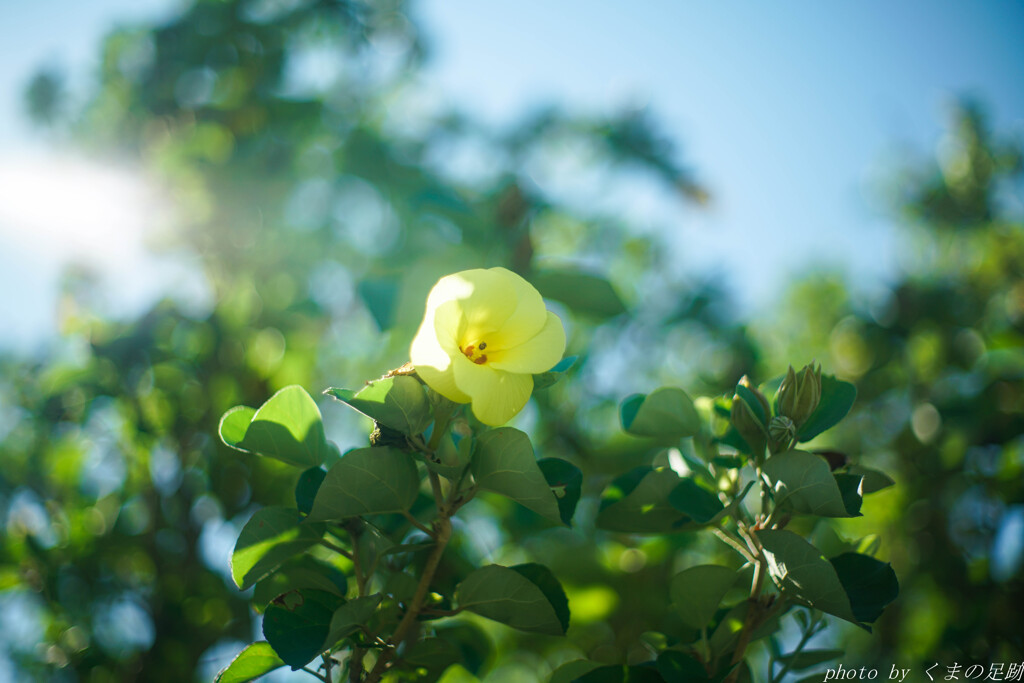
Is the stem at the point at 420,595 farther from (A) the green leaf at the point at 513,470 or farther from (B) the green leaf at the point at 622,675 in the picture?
(B) the green leaf at the point at 622,675

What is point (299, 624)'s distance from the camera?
1.12 metres

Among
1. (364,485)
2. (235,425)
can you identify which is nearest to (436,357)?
(364,485)

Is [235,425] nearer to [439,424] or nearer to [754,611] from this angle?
[439,424]

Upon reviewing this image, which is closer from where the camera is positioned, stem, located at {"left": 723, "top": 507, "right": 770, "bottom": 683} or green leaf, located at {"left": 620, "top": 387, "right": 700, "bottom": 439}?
stem, located at {"left": 723, "top": 507, "right": 770, "bottom": 683}

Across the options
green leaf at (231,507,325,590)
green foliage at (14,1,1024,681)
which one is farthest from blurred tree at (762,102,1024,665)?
green leaf at (231,507,325,590)

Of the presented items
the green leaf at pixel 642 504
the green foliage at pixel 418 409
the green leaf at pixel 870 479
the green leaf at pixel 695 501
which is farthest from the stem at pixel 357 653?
the green leaf at pixel 870 479

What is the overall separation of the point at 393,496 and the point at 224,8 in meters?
4.49

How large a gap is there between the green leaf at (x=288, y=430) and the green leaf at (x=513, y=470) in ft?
1.10

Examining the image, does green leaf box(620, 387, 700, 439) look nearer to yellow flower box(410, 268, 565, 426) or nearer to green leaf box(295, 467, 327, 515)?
yellow flower box(410, 268, 565, 426)

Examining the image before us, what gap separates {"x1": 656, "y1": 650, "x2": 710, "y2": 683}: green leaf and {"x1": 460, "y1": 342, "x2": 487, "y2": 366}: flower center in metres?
0.67

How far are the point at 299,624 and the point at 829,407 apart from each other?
1122mm

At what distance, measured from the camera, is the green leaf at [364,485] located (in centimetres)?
102

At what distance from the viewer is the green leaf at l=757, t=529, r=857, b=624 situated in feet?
3.40

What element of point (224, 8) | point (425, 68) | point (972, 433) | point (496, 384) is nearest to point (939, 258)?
point (972, 433)
